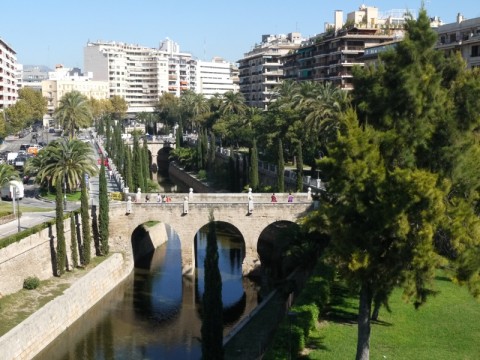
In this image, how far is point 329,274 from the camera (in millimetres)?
38156

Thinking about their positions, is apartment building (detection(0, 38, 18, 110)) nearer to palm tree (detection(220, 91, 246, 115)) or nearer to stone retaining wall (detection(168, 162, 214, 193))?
stone retaining wall (detection(168, 162, 214, 193))

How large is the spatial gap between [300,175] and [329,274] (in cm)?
2252

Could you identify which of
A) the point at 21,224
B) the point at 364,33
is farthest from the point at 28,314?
the point at 364,33

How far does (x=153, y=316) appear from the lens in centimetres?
4378

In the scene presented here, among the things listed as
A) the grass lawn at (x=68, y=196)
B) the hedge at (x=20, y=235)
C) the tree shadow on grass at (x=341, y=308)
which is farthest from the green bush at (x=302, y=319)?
the grass lawn at (x=68, y=196)

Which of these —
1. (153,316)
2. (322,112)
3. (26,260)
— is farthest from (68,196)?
(322,112)

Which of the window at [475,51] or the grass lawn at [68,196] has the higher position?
the window at [475,51]

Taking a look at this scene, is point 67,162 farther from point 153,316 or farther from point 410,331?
point 410,331

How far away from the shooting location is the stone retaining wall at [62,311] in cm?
3309

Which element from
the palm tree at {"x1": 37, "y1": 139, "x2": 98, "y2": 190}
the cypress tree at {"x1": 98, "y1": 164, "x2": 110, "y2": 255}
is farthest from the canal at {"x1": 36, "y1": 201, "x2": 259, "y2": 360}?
the palm tree at {"x1": 37, "y1": 139, "x2": 98, "y2": 190}

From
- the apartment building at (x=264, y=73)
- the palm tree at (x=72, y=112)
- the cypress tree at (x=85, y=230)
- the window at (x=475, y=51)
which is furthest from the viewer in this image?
the apartment building at (x=264, y=73)

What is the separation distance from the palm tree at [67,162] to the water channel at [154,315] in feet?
40.9

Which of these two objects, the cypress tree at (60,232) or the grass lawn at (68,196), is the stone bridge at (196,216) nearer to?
the cypress tree at (60,232)

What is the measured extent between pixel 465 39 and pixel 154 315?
50.4 metres
